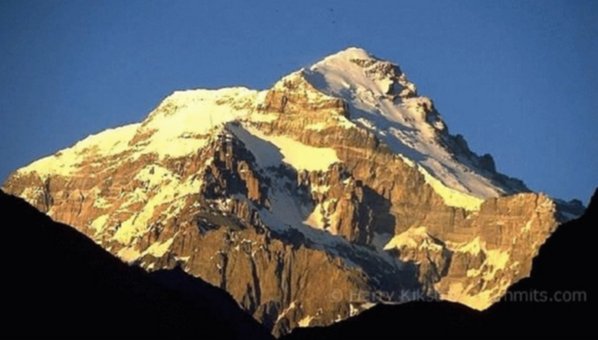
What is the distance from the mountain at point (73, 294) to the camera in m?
95.8

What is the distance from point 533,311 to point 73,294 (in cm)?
2147

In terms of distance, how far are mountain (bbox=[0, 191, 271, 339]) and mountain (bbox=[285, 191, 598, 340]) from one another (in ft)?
27.9

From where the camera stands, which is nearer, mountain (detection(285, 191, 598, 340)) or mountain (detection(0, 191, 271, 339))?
mountain (detection(285, 191, 598, 340))

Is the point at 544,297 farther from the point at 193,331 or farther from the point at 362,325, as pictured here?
the point at 193,331

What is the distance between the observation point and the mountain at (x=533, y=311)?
9100 cm

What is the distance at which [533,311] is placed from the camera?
3718 inches

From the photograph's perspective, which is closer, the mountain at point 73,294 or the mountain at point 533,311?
the mountain at point 533,311

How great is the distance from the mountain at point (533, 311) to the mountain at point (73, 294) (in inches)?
334

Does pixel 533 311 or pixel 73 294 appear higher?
pixel 73 294

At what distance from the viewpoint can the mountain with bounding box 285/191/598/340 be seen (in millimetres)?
91000

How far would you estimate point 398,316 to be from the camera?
10381cm

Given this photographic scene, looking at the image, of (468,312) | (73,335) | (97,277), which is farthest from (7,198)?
(468,312)

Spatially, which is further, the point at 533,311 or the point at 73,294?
the point at 73,294

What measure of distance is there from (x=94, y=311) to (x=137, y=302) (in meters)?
7.21
